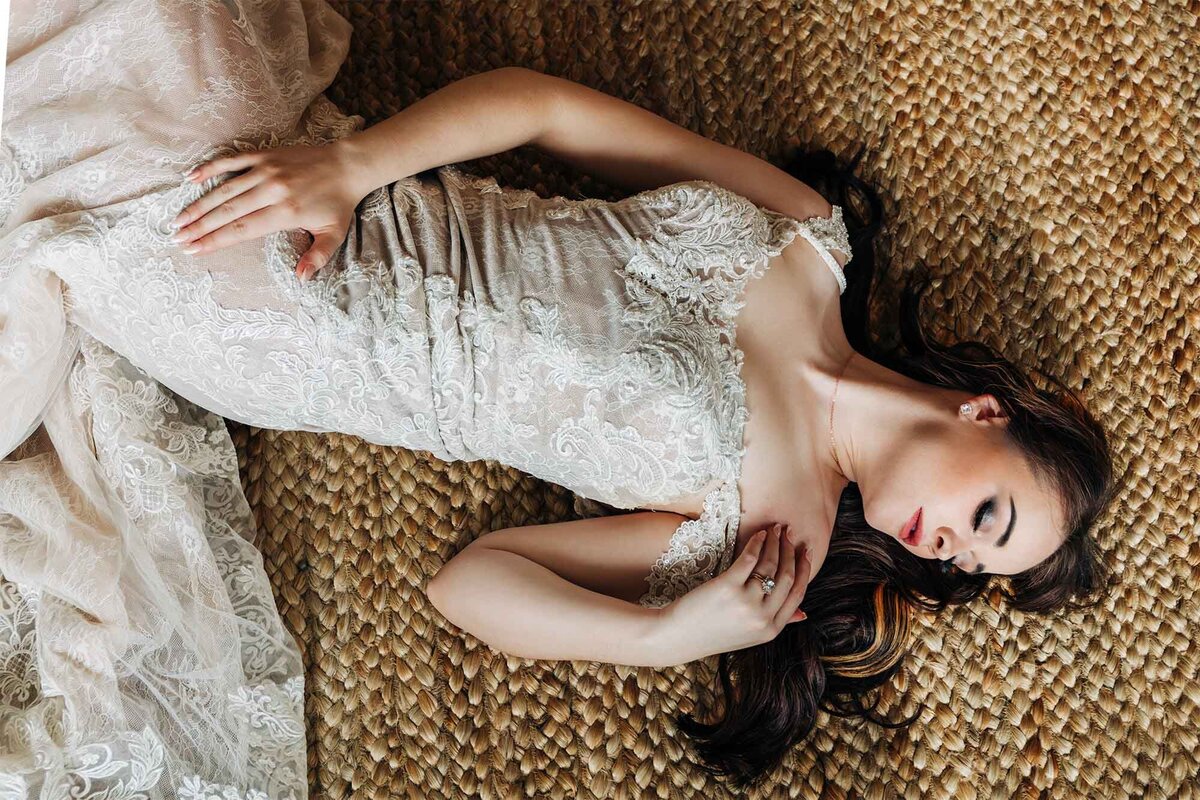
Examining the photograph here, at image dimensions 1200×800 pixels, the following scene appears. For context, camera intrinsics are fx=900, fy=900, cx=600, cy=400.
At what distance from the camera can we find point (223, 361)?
120cm

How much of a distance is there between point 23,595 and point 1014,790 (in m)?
1.50

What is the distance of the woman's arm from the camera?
1258mm

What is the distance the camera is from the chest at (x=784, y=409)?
1290 mm

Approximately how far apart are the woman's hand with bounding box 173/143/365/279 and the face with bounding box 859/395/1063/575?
86cm

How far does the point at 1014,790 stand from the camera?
145cm

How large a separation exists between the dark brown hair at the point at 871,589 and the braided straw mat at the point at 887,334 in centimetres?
5

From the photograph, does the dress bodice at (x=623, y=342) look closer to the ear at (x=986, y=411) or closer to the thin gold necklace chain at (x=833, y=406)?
the thin gold necklace chain at (x=833, y=406)

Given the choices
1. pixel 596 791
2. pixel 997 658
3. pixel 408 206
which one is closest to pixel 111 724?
pixel 596 791

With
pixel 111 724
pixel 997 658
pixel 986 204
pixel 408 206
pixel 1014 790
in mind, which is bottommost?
pixel 1014 790

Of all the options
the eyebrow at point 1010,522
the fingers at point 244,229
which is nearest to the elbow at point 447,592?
the fingers at point 244,229

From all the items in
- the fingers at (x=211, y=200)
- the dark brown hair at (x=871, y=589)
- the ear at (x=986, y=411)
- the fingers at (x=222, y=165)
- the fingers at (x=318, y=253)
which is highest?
the fingers at (x=222, y=165)

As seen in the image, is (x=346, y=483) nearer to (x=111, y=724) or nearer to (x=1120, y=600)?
(x=111, y=724)

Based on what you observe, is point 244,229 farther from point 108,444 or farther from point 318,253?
point 108,444

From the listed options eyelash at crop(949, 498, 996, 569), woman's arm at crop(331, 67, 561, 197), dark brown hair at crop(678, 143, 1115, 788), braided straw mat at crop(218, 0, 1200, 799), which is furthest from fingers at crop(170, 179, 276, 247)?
eyelash at crop(949, 498, 996, 569)
